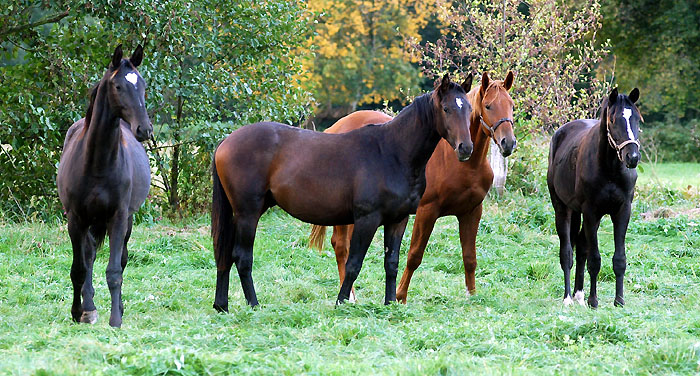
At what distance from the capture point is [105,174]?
5711 millimetres

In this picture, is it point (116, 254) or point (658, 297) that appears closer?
point (116, 254)

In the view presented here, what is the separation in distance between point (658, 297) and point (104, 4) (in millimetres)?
7238

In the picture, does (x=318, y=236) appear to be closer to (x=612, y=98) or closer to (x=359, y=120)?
(x=359, y=120)

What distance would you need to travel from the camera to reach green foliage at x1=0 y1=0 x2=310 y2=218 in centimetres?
1008

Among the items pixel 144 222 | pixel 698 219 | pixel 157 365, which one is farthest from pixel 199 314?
pixel 698 219

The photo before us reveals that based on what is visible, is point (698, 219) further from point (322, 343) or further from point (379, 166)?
point (322, 343)

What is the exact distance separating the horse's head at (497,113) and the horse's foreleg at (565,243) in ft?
4.40

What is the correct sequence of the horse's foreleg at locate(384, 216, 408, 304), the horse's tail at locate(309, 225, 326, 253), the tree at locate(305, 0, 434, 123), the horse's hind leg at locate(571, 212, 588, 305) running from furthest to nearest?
the tree at locate(305, 0, 434, 123) → the horse's tail at locate(309, 225, 326, 253) → the horse's hind leg at locate(571, 212, 588, 305) → the horse's foreleg at locate(384, 216, 408, 304)

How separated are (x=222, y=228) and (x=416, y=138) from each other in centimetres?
178

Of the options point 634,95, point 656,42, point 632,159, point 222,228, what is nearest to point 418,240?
point 222,228

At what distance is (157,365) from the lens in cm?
393

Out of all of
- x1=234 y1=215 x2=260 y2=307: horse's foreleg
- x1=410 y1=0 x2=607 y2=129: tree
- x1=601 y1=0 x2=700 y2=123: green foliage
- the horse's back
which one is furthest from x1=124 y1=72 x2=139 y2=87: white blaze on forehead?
x1=601 y1=0 x2=700 y2=123: green foliage

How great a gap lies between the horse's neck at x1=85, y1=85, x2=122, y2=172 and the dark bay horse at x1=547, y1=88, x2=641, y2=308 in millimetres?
3905

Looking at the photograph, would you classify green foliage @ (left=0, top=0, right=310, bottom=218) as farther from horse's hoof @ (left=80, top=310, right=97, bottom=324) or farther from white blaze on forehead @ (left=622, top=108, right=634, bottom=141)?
white blaze on forehead @ (left=622, top=108, right=634, bottom=141)
